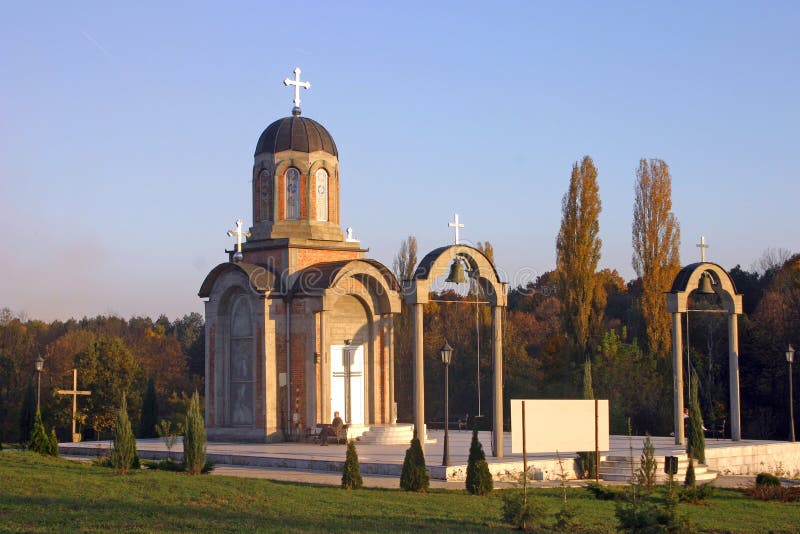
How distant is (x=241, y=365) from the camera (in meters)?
31.2

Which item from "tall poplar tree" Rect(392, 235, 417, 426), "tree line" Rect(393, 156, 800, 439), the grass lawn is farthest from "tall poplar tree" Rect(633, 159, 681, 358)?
the grass lawn

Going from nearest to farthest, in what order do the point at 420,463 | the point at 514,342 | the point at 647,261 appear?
the point at 420,463
the point at 647,261
the point at 514,342

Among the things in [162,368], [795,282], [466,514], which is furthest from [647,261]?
[162,368]

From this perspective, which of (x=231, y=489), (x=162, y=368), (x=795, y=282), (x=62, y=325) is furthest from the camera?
(x=62, y=325)

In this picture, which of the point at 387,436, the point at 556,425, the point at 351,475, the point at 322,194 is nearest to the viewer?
the point at 351,475

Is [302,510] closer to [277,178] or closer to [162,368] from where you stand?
[277,178]

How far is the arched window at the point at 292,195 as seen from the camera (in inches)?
1255

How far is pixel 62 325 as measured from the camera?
82.6 meters

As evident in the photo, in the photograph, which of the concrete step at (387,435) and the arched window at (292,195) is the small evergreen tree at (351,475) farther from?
the arched window at (292,195)

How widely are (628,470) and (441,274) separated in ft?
20.7

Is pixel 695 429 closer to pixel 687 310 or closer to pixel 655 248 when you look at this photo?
pixel 687 310

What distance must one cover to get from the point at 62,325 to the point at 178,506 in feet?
236

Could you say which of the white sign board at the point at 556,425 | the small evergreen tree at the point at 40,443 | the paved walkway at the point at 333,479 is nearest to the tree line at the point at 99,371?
the small evergreen tree at the point at 40,443

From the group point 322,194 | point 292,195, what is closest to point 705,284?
point 322,194
